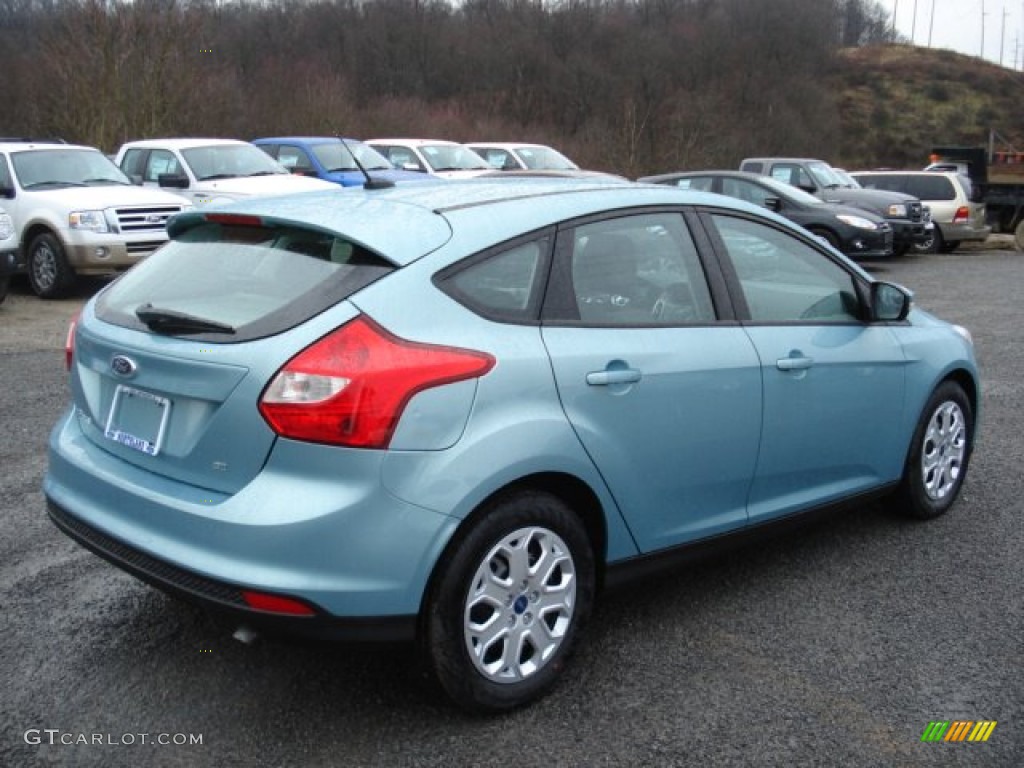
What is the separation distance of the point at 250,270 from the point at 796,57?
3449 inches

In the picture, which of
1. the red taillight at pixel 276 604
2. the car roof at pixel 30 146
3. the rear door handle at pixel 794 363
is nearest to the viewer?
the red taillight at pixel 276 604

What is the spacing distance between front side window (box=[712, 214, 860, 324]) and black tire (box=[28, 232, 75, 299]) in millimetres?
9978

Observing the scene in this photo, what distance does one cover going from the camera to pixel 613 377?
3268 millimetres

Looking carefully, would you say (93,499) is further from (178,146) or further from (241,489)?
(178,146)

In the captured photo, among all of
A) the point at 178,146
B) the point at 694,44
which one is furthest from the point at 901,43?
the point at 178,146

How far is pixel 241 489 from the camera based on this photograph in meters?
2.84

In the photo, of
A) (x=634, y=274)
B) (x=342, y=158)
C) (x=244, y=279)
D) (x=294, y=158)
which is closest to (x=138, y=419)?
A: (x=244, y=279)

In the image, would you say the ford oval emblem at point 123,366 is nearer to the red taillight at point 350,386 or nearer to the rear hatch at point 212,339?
the rear hatch at point 212,339

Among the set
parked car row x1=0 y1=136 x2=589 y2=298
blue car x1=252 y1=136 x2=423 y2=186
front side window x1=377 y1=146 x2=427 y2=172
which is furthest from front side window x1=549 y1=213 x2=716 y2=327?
front side window x1=377 y1=146 x2=427 y2=172

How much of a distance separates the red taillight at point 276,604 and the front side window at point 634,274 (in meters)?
1.16

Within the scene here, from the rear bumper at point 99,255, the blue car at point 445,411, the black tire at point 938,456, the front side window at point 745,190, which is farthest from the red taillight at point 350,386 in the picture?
→ the front side window at point 745,190

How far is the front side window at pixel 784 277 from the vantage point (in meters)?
3.99

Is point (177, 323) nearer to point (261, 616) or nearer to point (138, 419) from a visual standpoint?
point (138, 419)

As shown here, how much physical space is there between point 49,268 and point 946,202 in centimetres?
1672
